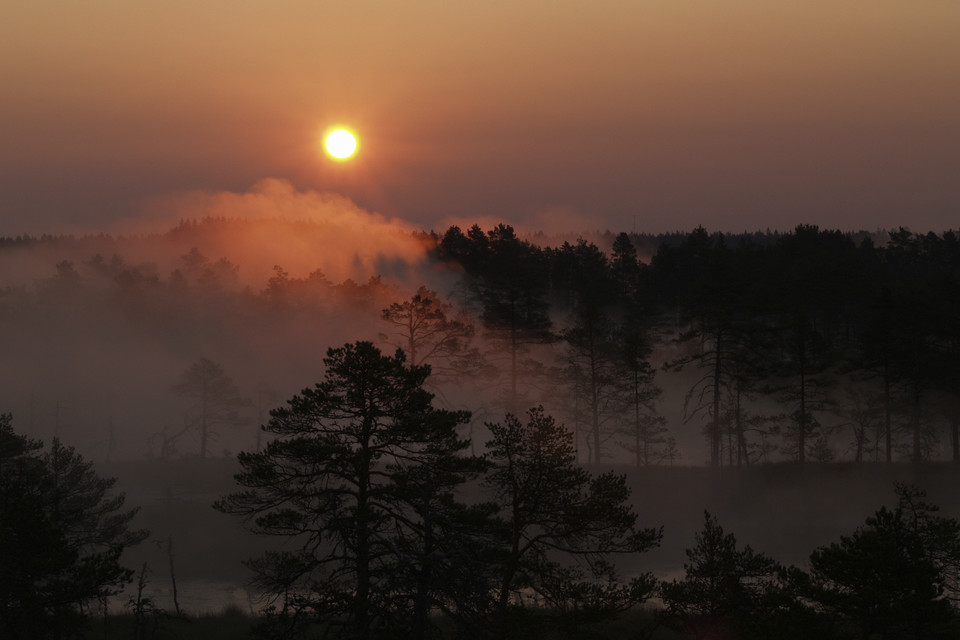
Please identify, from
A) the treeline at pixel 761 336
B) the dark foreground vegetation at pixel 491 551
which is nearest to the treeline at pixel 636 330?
the treeline at pixel 761 336

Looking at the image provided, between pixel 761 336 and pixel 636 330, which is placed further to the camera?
pixel 636 330

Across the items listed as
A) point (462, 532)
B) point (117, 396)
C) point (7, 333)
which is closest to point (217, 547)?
point (462, 532)

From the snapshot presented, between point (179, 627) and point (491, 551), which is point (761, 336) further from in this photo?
point (179, 627)

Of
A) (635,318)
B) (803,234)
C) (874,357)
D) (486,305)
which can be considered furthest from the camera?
(803,234)

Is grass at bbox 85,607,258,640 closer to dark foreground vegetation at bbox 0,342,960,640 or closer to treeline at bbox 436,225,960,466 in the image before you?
dark foreground vegetation at bbox 0,342,960,640

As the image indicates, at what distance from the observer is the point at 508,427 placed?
1043 inches

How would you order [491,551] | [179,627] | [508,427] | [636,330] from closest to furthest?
[491,551] → [508,427] → [179,627] → [636,330]

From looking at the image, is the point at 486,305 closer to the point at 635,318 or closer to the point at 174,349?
the point at 635,318

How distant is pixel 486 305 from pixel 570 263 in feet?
147

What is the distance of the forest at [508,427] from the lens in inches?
778

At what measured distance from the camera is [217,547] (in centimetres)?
4956

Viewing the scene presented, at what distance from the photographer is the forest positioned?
64.8 feet

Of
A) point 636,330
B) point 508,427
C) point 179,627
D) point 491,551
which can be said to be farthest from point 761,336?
point 179,627

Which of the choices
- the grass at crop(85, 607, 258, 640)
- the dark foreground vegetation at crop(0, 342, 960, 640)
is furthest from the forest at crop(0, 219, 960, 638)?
the grass at crop(85, 607, 258, 640)
